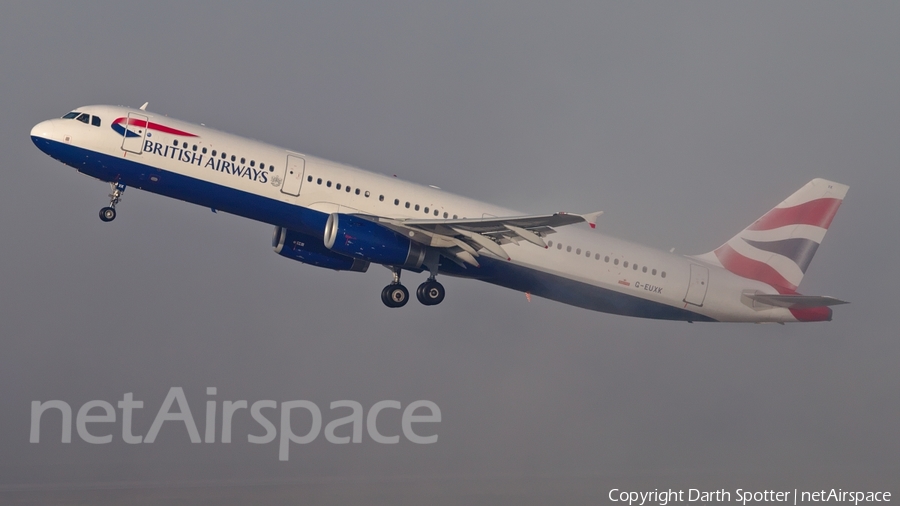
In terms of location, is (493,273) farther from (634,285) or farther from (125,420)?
(125,420)

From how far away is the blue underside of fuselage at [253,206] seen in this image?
4381cm

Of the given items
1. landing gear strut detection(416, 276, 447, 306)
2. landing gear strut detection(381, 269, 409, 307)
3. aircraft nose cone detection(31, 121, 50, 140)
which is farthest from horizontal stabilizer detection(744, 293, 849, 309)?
aircraft nose cone detection(31, 121, 50, 140)

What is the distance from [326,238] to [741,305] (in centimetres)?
1726

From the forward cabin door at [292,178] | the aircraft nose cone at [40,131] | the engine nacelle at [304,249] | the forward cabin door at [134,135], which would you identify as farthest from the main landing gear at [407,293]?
the aircraft nose cone at [40,131]

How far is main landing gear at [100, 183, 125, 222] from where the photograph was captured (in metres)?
44.8

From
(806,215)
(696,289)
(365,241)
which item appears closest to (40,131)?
(365,241)

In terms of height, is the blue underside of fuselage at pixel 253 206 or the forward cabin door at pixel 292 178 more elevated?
the forward cabin door at pixel 292 178

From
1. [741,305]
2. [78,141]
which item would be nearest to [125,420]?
[78,141]

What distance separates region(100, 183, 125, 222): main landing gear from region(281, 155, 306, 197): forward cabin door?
234 inches

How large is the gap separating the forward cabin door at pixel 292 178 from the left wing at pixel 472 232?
2706mm

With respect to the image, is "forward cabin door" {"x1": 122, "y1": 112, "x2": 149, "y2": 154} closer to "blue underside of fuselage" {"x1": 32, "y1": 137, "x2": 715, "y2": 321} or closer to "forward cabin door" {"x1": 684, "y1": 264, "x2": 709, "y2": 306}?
"blue underside of fuselage" {"x1": 32, "y1": 137, "x2": 715, "y2": 321}

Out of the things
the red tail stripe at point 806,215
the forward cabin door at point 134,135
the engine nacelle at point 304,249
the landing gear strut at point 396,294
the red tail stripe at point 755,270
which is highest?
the red tail stripe at point 806,215

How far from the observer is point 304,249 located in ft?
160

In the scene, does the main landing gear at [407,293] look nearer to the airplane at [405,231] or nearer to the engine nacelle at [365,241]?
the airplane at [405,231]
